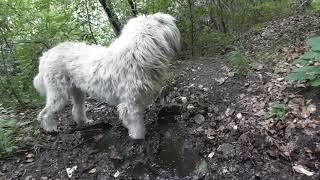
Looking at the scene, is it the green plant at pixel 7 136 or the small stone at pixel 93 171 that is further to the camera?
the green plant at pixel 7 136

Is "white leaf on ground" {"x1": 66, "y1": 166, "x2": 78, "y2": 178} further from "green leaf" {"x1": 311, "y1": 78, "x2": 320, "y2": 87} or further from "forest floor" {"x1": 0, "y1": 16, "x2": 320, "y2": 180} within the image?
"green leaf" {"x1": 311, "y1": 78, "x2": 320, "y2": 87}

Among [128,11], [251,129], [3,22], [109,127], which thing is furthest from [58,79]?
[128,11]

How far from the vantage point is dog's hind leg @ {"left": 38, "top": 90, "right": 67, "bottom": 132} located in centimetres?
516

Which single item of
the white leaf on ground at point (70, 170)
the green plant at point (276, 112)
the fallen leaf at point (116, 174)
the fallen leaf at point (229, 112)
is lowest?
the white leaf on ground at point (70, 170)

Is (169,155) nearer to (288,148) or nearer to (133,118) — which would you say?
(133,118)

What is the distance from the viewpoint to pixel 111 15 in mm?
7945

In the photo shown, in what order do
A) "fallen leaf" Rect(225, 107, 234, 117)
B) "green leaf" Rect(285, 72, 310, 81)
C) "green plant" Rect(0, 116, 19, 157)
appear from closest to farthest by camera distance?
1. "green leaf" Rect(285, 72, 310, 81)
2. "fallen leaf" Rect(225, 107, 234, 117)
3. "green plant" Rect(0, 116, 19, 157)

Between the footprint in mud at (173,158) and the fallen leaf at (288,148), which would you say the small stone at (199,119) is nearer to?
the footprint in mud at (173,158)

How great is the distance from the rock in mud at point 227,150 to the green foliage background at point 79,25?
3272mm

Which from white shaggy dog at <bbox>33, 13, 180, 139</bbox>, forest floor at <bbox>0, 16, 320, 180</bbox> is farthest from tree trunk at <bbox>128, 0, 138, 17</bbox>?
white shaggy dog at <bbox>33, 13, 180, 139</bbox>

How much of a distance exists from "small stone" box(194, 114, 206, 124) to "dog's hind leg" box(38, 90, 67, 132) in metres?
1.87

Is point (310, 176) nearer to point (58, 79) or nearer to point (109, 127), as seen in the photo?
point (109, 127)

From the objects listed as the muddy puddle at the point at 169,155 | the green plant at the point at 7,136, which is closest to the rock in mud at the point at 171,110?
the muddy puddle at the point at 169,155

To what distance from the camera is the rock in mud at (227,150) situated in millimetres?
4046
